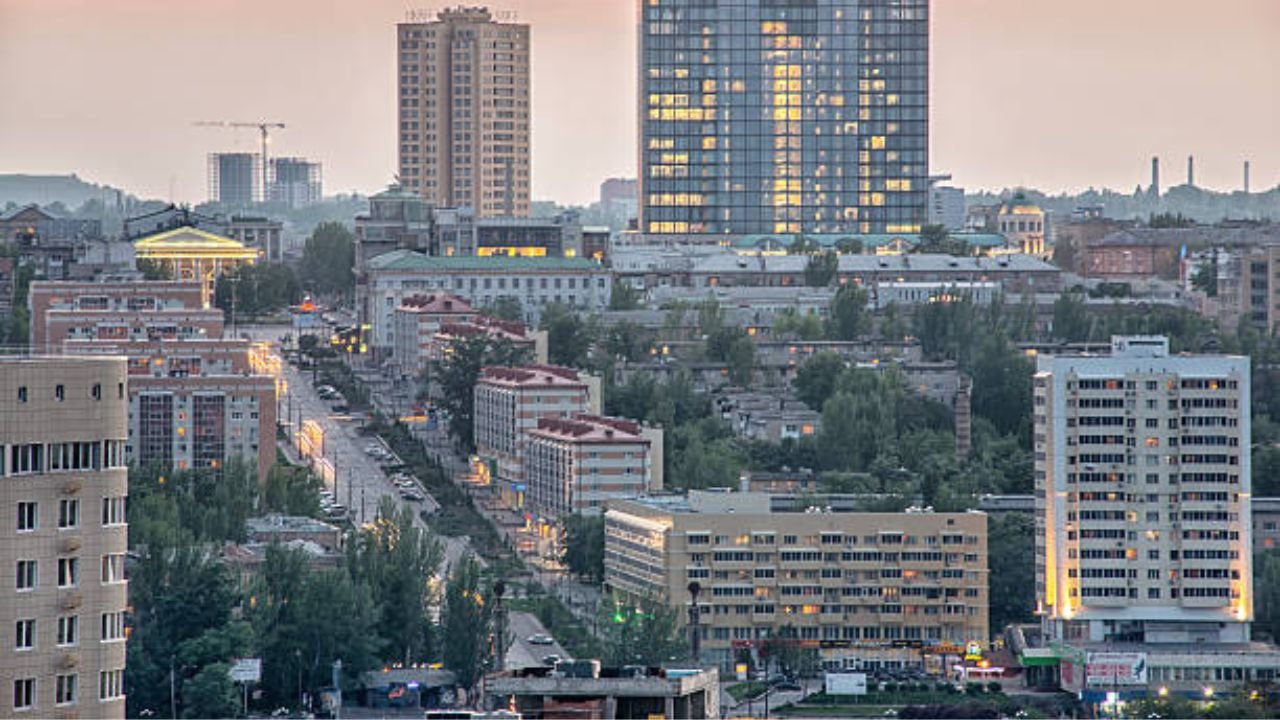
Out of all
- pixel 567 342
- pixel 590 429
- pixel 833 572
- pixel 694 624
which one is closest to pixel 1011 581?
pixel 833 572

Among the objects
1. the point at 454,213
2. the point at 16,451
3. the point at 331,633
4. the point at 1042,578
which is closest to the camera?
the point at 16,451

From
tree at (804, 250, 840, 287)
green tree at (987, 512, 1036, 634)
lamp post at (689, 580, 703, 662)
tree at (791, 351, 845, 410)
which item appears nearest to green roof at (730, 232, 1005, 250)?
tree at (804, 250, 840, 287)

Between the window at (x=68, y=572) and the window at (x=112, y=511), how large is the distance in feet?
0.81

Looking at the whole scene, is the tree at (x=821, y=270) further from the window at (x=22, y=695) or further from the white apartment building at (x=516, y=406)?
the window at (x=22, y=695)

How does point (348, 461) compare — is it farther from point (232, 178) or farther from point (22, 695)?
point (232, 178)

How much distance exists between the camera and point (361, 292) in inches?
3442

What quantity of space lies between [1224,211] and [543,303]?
95334 mm

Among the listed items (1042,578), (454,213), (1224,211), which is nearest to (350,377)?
(454,213)

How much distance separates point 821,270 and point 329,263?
18.8 m

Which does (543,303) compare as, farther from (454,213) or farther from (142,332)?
(142,332)

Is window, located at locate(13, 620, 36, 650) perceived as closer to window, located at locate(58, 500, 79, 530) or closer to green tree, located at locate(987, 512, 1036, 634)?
window, located at locate(58, 500, 79, 530)

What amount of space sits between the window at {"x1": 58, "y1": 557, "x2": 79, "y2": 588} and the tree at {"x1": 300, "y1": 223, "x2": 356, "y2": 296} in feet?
280

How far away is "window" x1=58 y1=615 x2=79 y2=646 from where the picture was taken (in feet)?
57.8

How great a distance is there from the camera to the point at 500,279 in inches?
3406
